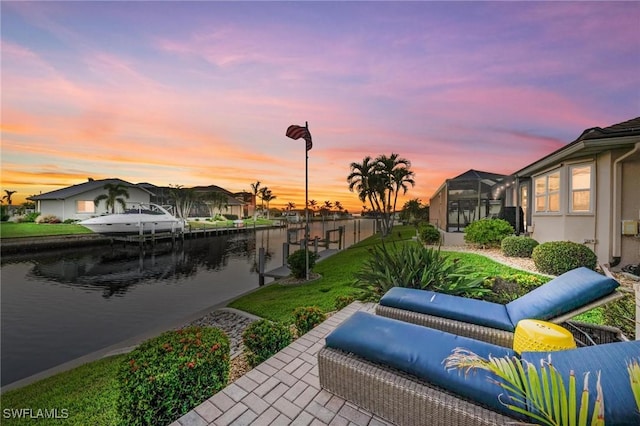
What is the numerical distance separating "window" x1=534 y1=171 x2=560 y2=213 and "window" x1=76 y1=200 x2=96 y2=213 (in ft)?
128

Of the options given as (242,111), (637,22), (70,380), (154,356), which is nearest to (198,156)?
(242,111)

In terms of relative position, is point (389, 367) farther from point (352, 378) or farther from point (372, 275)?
point (372, 275)

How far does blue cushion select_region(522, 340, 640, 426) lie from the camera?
114cm

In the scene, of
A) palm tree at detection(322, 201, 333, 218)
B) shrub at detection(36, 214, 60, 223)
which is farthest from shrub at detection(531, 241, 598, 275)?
palm tree at detection(322, 201, 333, 218)

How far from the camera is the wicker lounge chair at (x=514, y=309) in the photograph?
2.46m

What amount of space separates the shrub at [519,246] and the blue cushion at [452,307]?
678 centimetres

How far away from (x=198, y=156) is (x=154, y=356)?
20479 millimetres

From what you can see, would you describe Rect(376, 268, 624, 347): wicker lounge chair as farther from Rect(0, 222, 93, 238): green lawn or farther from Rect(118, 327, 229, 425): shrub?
Rect(0, 222, 93, 238): green lawn

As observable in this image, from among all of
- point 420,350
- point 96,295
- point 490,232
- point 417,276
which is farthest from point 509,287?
point 96,295

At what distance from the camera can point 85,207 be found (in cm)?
2931

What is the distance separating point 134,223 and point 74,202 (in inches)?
464

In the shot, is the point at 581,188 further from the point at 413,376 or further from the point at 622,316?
the point at 413,376

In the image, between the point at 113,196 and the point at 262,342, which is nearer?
the point at 262,342

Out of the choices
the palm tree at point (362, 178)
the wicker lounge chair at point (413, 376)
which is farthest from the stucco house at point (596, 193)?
the palm tree at point (362, 178)
